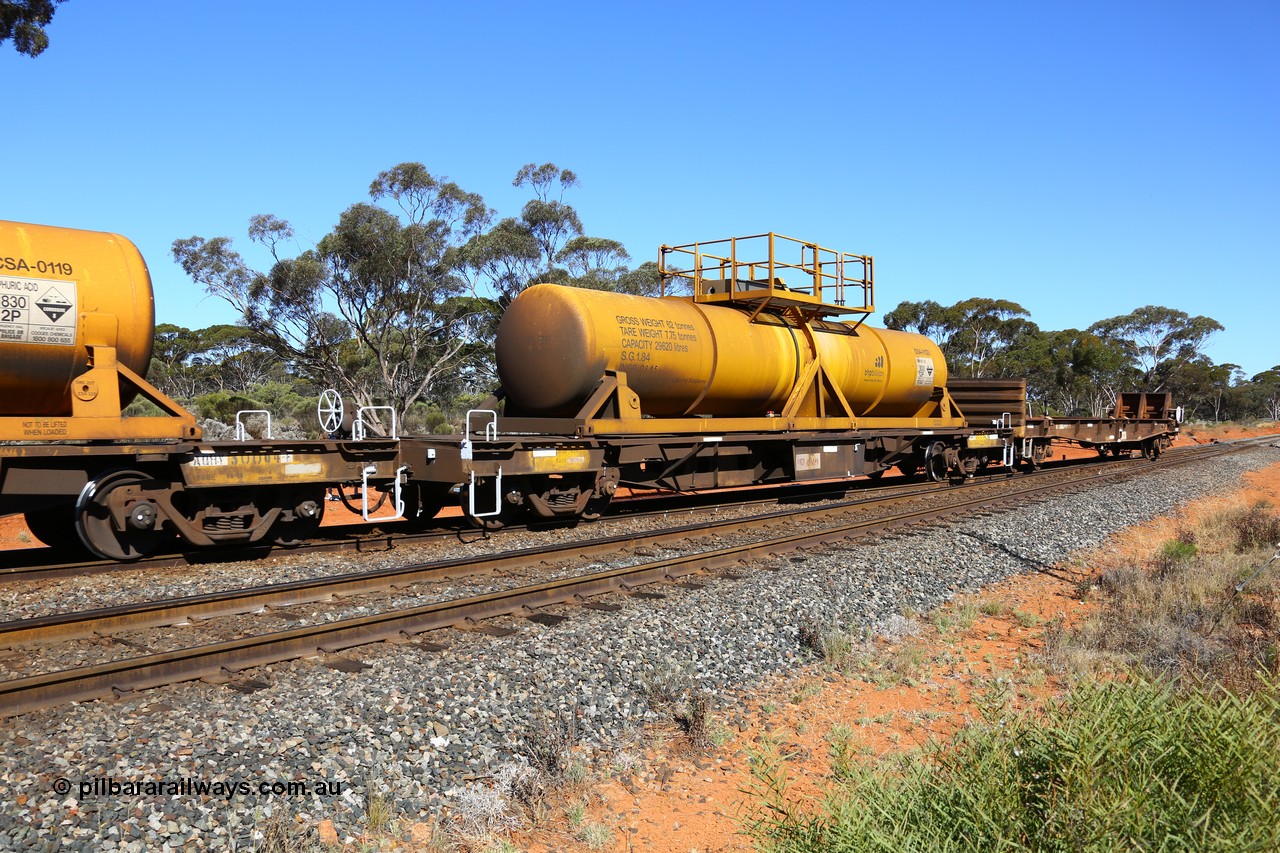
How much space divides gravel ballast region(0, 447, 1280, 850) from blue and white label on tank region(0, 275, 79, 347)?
3.81m

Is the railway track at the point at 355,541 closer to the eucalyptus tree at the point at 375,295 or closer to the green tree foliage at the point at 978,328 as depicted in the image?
the eucalyptus tree at the point at 375,295

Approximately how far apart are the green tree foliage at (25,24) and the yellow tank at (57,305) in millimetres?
16113

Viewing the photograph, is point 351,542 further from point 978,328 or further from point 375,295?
point 978,328

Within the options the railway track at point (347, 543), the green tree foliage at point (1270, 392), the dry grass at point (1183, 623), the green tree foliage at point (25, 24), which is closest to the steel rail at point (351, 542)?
the railway track at point (347, 543)

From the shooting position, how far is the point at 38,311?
27.9 feet

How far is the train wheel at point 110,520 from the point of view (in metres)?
8.57

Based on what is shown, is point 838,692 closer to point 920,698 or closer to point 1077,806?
point 920,698

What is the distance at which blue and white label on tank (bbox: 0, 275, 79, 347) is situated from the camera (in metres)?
8.34

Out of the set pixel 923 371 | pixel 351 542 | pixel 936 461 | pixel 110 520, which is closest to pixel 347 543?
pixel 351 542

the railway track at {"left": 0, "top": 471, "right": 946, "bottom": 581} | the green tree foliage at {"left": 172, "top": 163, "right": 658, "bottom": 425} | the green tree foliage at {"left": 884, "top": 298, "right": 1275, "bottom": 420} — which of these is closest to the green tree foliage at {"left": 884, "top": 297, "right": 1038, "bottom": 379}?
the green tree foliage at {"left": 884, "top": 298, "right": 1275, "bottom": 420}

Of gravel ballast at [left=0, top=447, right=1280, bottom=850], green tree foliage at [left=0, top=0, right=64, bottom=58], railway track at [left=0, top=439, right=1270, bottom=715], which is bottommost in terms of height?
gravel ballast at [left=0, top=447, right=1280, bottom=850]

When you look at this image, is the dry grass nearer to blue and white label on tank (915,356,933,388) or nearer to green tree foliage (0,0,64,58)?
blue and white label on tank (915,356,933,388)

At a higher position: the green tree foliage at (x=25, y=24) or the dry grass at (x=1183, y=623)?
the green tree foliage at (x=25, y=24)

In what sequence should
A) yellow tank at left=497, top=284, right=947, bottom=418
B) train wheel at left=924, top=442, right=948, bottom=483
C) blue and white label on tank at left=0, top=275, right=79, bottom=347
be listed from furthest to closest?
train wheel at left=924, top=442, right=948, bottom=483 → yellow tank at left=497, top=284, right=947, bottom=418 → blue and white label on tank at left=0, top=275, right=79, bottom=347
